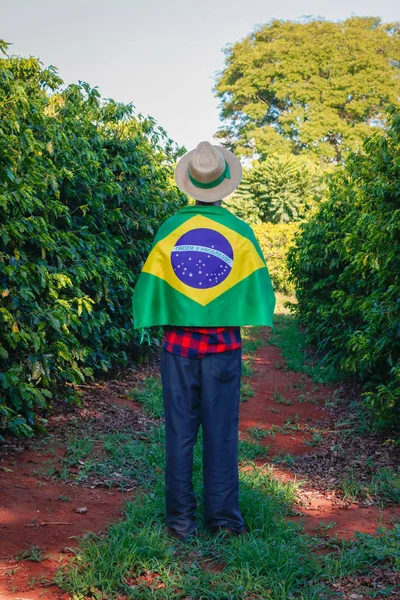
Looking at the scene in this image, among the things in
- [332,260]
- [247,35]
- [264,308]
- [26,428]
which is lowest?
[26,428]

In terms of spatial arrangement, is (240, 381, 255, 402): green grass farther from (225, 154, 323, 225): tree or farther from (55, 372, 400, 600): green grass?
(225, 154, 323, 225): tree

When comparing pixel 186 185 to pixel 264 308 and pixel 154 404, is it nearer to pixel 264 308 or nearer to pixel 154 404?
pixel 264 308

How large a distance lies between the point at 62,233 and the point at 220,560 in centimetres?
332

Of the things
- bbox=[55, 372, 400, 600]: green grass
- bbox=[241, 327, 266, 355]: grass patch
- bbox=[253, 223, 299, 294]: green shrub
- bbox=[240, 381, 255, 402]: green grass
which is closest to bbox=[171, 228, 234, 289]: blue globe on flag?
bbox=[55, 372, 400, 600]: green grass

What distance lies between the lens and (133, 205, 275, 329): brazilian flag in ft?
11.5

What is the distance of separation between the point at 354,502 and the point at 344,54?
38.6m

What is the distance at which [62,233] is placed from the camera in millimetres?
5562

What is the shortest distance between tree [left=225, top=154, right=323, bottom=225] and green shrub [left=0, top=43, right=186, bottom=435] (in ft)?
58.7

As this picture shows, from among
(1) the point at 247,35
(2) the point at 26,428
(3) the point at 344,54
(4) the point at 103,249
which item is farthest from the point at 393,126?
(1) the point at 247,35

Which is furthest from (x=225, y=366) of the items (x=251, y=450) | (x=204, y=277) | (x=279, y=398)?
(x=279, y=398)

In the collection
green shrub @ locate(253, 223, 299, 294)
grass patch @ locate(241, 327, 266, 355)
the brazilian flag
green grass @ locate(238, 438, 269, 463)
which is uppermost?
green shrub @ locate(253, 223, 299, 294)

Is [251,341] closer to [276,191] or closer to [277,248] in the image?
[277,248]

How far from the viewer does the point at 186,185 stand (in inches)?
145

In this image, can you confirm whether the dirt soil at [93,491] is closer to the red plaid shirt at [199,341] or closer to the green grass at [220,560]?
the green grass at [220,560]
